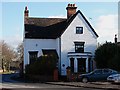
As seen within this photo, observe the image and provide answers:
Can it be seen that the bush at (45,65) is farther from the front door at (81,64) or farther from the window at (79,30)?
the window at (79,30)

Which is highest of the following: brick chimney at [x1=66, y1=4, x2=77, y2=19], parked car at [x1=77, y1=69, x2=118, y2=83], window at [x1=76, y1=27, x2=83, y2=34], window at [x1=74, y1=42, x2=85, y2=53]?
brick chimney at [x1=66, y1=4, x2=77, y2=19]

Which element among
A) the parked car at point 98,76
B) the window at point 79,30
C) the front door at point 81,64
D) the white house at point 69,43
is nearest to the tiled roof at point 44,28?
the white house at point 69,43

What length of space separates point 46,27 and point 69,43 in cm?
623

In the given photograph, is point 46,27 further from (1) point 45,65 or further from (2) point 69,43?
(1) point 45,65

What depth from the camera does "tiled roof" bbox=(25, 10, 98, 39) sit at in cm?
5259

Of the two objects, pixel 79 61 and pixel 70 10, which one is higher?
pixel 70 10

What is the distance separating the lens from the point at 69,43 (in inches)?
2042

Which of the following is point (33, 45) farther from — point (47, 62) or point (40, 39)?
point (47, 62)

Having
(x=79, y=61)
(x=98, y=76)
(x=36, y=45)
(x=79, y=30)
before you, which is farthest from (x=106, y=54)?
(x=36, y=45)

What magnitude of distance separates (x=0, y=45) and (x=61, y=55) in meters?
46.9

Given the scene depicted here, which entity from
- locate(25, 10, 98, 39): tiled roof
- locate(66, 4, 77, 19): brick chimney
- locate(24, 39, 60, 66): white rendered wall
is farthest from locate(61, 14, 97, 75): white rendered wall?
locate(66, 4, 77, 19): brick chimney

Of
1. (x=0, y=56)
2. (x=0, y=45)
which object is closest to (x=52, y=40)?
(x=0, y=56)

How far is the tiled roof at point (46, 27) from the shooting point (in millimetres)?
52594

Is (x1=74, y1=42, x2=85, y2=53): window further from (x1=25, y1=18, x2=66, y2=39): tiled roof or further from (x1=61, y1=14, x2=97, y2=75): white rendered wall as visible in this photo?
(x1=25, y1=18, x2=66, y2=39): tiled roof
